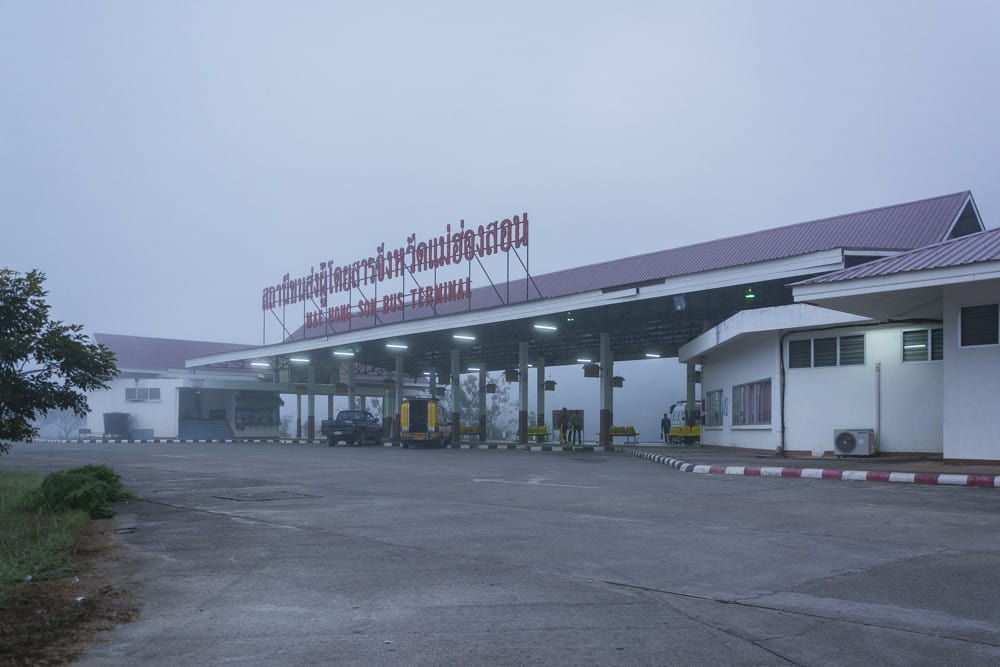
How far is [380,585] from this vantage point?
250 inches

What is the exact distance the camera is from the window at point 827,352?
69.9ft

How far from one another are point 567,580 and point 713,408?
95.0 feet

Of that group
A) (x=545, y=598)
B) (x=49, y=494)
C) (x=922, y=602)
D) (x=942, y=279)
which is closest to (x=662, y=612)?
(x=545, y=598)

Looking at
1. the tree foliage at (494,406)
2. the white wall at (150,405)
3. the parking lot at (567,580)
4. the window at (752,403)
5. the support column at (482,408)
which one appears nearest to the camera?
the parking lot at (567,580)

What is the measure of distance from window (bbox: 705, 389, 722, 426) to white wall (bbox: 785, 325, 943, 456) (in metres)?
9.87

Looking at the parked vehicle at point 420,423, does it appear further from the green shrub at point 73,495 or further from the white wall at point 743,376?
the green shrub at point 73,495

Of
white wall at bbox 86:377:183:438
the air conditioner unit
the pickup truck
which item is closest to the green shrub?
the air conditioner unit

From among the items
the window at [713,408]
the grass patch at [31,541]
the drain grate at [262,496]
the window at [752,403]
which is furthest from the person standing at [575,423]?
the grass patch at [31,541]

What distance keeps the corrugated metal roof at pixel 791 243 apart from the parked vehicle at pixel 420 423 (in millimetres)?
7981

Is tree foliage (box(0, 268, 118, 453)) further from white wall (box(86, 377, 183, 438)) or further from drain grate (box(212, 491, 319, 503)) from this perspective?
white wall (box(86, 377, 183, 438))

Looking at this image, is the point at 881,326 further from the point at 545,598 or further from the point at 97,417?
the point at 97,417

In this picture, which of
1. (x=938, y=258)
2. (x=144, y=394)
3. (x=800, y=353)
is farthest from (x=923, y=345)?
(x=144, y=394)

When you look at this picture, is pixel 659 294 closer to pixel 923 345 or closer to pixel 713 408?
pixel 713 408

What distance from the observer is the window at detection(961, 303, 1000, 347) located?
16.1m
